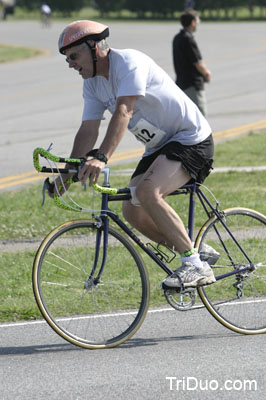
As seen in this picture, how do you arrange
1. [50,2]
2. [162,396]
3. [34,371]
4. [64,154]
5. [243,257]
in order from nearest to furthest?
1. [162,396]
2. [34,371]
3. [243,257]
4. [64,154]
5. [50,2]

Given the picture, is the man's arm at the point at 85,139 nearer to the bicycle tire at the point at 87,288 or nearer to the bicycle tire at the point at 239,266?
the bicycle tire at the point at 87,288

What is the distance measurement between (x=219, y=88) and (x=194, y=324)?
14839mm

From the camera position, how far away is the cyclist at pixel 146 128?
15.7 feet

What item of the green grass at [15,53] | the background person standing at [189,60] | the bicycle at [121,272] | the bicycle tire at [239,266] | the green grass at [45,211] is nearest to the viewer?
the bicycle at [121,272]

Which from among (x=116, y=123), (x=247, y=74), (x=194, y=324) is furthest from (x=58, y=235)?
(x=247, y=74)

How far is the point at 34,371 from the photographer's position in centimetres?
476

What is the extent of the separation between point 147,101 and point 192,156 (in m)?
0.44

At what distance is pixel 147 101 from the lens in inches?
195

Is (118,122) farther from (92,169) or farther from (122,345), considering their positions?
(122,345)

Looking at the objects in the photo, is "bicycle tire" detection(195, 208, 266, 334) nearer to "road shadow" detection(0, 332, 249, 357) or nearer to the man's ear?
"road shadow" detection(0, 332, 249, 357)

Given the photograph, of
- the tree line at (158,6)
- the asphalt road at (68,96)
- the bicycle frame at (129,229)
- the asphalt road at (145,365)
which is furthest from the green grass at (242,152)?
the tree line at (158,6)

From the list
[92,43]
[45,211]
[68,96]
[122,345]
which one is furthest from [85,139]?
[68,96]

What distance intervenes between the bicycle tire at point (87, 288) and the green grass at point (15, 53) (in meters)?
24.5

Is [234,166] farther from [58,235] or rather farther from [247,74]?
[247,74]
